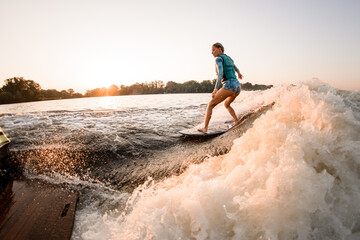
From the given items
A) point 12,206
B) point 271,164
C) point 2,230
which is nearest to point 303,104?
point 271,164

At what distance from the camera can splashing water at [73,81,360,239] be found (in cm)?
124

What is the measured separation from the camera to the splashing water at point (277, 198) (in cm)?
124

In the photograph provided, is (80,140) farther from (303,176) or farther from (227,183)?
(303,176)

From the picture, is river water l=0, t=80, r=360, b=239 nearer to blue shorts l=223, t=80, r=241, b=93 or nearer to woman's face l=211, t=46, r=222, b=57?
blue shorts l=223, t=80, r=241, b=93

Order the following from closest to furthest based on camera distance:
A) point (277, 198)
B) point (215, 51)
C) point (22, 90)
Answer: point (277, 198) < point (215, 51) < point (22, 90)

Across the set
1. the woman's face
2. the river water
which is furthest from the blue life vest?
the river water

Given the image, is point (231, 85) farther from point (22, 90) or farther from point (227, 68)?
point (22, 90)

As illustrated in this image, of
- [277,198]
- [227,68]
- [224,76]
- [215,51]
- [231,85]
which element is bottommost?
[277,198]

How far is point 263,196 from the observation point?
1.38 meters

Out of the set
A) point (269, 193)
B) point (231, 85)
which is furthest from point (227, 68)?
point (269, 193)

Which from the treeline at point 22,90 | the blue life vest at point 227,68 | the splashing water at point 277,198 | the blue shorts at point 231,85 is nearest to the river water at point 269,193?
the splashing water at point 277,198

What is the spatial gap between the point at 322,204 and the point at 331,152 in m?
0.62

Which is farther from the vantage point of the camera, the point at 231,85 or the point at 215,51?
the point at 215,51

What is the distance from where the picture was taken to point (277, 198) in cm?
132
